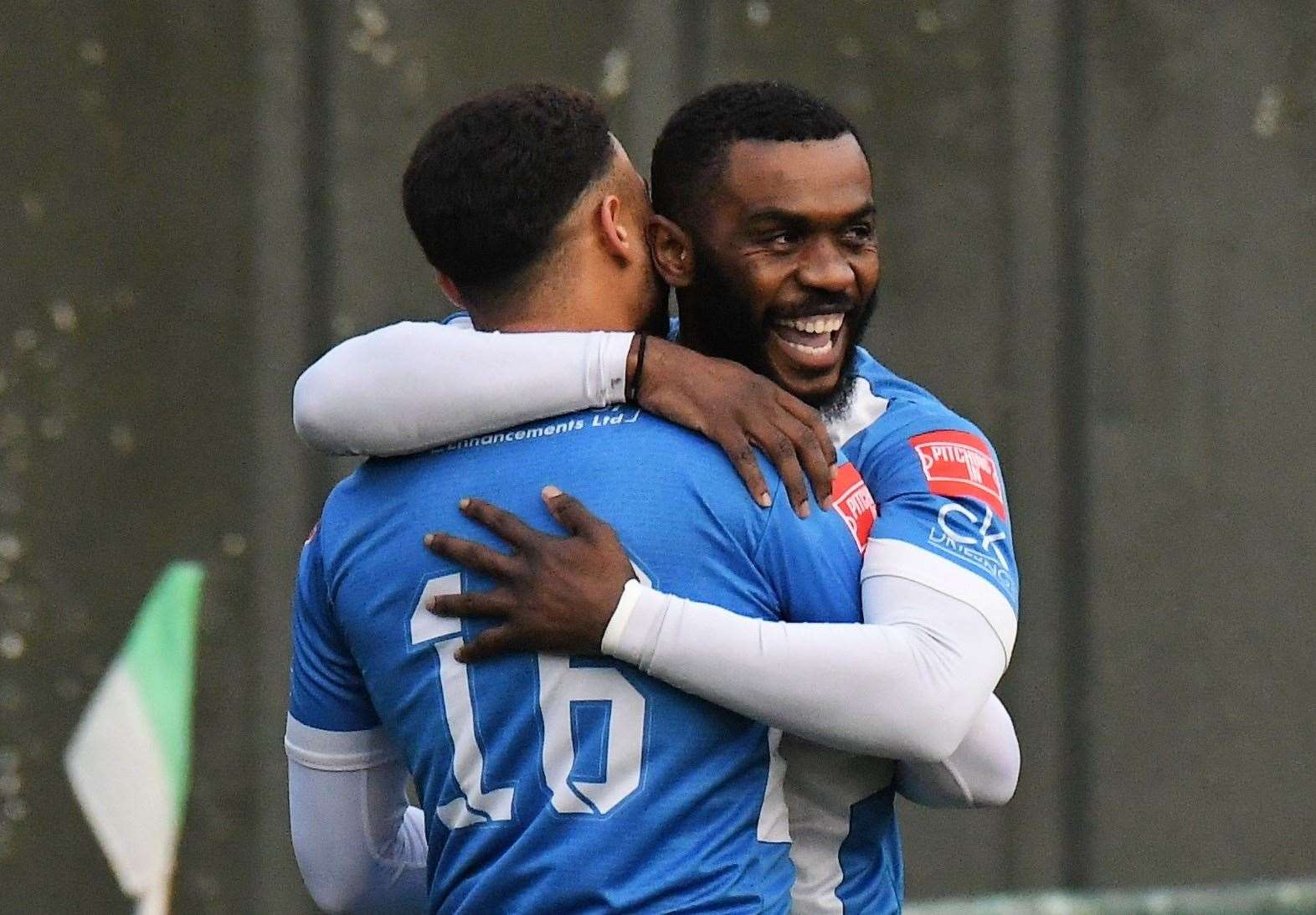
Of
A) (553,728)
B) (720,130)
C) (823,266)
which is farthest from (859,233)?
(553,728)

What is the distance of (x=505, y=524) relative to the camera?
1988mm

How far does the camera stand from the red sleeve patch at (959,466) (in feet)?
6.84

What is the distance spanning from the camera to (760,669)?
75.3 inches

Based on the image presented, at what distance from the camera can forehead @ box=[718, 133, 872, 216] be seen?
2168mm

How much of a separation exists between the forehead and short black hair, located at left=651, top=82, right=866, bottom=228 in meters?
0.01

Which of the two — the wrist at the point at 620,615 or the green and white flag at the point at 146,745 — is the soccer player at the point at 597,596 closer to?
the wrist at the point at 620,615

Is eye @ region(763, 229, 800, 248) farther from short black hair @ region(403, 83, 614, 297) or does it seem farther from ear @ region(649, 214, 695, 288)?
short black hair @ region(403, 83, 614, 297)

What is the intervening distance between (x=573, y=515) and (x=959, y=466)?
407 mm

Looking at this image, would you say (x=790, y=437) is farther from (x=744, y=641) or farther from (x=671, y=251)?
(x=671, y=251)

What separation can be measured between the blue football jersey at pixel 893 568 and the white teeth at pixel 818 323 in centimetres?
13

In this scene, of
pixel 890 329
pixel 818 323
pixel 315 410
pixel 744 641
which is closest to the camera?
pixel 744 641

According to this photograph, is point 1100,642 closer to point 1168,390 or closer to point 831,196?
point 1168,390

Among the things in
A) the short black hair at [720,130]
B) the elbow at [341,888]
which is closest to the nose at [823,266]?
the short black hair at [720,130]

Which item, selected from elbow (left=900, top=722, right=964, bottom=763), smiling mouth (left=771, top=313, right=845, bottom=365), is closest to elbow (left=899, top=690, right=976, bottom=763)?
elbow (left=900, top=722, right=964, bottom=763)
